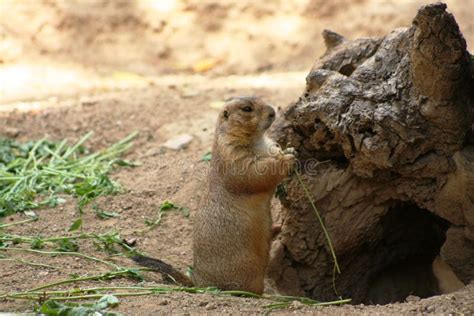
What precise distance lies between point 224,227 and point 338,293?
67.9 inches

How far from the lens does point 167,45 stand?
42.3ft

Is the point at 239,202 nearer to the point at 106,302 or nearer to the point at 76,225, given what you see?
the point at 76,225

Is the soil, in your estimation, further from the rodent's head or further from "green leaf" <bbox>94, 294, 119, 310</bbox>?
the rodent's head

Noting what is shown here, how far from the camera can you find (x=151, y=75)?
12273 millimetres

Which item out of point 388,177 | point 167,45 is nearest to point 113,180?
point 388,177

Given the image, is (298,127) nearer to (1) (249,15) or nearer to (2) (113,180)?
(2) (113,180)

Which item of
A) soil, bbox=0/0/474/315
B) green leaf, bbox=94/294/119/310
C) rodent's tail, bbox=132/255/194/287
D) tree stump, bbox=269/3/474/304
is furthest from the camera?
soil, bbox=0/0/474/315

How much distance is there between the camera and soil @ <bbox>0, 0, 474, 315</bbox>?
25.2ft

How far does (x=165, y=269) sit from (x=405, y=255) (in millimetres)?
2707

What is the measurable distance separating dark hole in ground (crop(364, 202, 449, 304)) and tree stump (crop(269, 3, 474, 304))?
0.01 metres

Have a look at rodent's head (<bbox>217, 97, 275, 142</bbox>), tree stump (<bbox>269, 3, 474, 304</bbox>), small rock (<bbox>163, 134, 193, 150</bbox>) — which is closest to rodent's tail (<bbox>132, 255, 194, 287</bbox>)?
rodent's head (<bbox>217, 97, 275, 142</bbox>)

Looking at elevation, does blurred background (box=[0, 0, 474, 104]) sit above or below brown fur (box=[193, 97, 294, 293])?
above

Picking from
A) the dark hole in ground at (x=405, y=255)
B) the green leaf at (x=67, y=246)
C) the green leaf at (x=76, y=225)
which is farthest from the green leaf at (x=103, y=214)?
the dark hole in ground at (x=405, y=255)

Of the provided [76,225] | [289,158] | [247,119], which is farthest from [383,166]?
[76,225]
